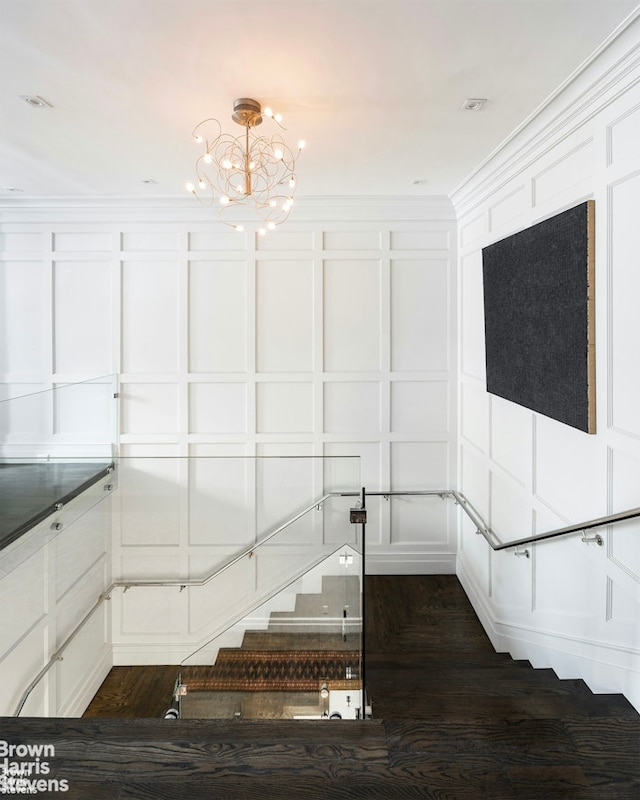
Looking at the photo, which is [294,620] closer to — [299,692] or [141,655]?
[299,692]

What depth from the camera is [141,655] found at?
116 inches

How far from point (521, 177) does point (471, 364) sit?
1.42m

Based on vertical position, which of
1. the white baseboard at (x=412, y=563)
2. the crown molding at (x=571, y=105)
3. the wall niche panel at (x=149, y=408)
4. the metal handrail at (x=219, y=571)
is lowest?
the white baseboard at (x=412, y=563)

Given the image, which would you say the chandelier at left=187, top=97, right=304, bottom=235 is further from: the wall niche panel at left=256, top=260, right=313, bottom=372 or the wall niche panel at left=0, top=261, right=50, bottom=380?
the wall niche panel at left=0, top=261, right=50, bottom=380

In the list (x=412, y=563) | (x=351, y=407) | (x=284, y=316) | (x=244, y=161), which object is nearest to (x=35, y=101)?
(x=244, y=161)

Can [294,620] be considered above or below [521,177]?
below

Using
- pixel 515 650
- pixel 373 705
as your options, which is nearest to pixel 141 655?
pixel 373 705

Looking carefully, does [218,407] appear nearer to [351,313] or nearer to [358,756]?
[351,313]

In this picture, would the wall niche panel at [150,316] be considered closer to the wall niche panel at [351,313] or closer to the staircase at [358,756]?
the wall niche panel at [351,313]

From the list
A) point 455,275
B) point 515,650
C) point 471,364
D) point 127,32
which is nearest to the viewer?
point 127,32

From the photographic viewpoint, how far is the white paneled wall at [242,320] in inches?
163

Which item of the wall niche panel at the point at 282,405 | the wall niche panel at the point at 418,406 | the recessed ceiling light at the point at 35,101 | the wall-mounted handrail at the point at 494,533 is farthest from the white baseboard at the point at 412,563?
the recessed ceiling light at the point at 35,101

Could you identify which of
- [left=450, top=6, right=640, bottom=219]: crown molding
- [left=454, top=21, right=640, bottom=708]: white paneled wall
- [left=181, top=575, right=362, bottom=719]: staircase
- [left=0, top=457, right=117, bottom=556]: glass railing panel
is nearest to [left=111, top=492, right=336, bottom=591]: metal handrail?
[left=181, top=575, right=362, bottom=719]: staircase

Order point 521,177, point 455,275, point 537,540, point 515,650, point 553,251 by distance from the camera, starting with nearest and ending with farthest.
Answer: point 553,251
point 537,540
point 521,177
point 515,650
point 455,275
